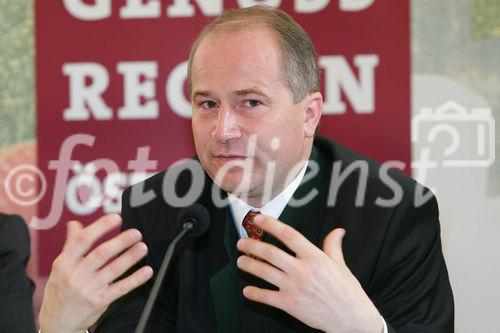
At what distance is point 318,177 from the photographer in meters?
2.07

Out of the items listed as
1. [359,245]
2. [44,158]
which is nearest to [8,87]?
[44,158]

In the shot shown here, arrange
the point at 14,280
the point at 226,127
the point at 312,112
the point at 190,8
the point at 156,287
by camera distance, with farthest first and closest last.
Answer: the point at 190,8 → the point at 14,280 → the point at 312,112 → the point at 226,127 → the point at 156,287

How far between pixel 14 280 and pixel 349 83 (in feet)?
4.62

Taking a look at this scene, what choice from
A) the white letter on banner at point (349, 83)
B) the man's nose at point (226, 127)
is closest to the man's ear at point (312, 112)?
the man's nose at point (226, 127)

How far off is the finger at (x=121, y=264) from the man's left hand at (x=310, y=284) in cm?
22

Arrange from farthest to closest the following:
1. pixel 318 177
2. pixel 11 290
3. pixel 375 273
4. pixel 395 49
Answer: pixel 395 49 < pixel 11 290 < pixel 318 177 < pixel 375 273

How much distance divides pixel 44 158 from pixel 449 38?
1.63 metres

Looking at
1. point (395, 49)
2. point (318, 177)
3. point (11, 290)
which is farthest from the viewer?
point (395, 49)

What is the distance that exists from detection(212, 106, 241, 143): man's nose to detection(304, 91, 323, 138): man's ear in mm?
251

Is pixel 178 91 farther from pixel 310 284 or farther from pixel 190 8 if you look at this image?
pixel 310 284

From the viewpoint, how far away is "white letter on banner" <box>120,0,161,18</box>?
3.04m

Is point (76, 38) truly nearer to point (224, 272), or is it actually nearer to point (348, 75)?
point (348, 75)

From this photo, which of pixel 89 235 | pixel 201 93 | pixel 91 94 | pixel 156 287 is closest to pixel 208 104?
pixel 201 93

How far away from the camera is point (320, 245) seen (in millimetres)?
1948
